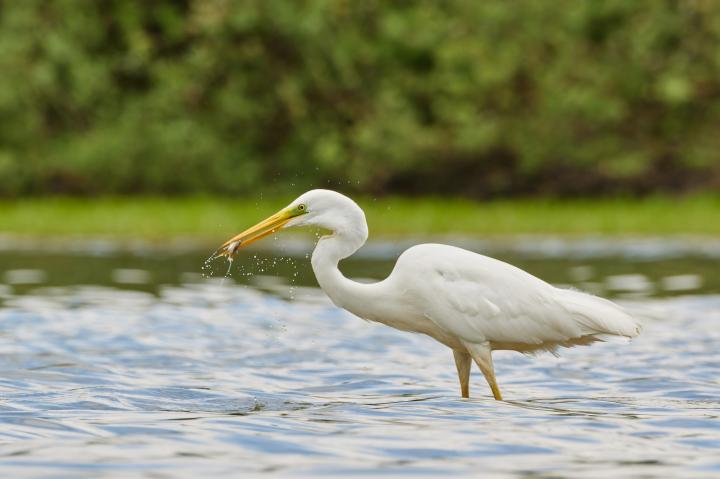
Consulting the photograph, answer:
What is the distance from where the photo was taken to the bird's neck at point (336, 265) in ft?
27.5

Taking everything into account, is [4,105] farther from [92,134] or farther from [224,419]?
[224,419]

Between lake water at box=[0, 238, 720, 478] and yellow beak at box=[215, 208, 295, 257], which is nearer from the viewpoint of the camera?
lake water at box=[0, 238, 720, 478]

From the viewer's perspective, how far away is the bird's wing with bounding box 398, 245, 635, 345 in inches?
336

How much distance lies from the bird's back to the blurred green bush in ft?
61.7

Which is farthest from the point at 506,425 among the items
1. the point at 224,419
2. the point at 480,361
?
the point at 224,419

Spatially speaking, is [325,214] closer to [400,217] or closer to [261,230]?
[261,230]

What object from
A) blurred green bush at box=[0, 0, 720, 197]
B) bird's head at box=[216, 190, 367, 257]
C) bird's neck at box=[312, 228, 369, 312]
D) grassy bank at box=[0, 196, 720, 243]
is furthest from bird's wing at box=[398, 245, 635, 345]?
blurred green bush at box=[0, 0, 720, 197]

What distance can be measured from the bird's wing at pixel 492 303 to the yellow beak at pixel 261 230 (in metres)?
0.77

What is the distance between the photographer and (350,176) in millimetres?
28406

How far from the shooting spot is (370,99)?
29.5 metres

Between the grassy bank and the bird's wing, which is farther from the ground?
the grassy bank

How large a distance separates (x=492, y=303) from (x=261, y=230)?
1499mm

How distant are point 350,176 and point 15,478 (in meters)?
22.2

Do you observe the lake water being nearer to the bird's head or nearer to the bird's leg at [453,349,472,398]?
the bird's leg at [453,349,472,398]
